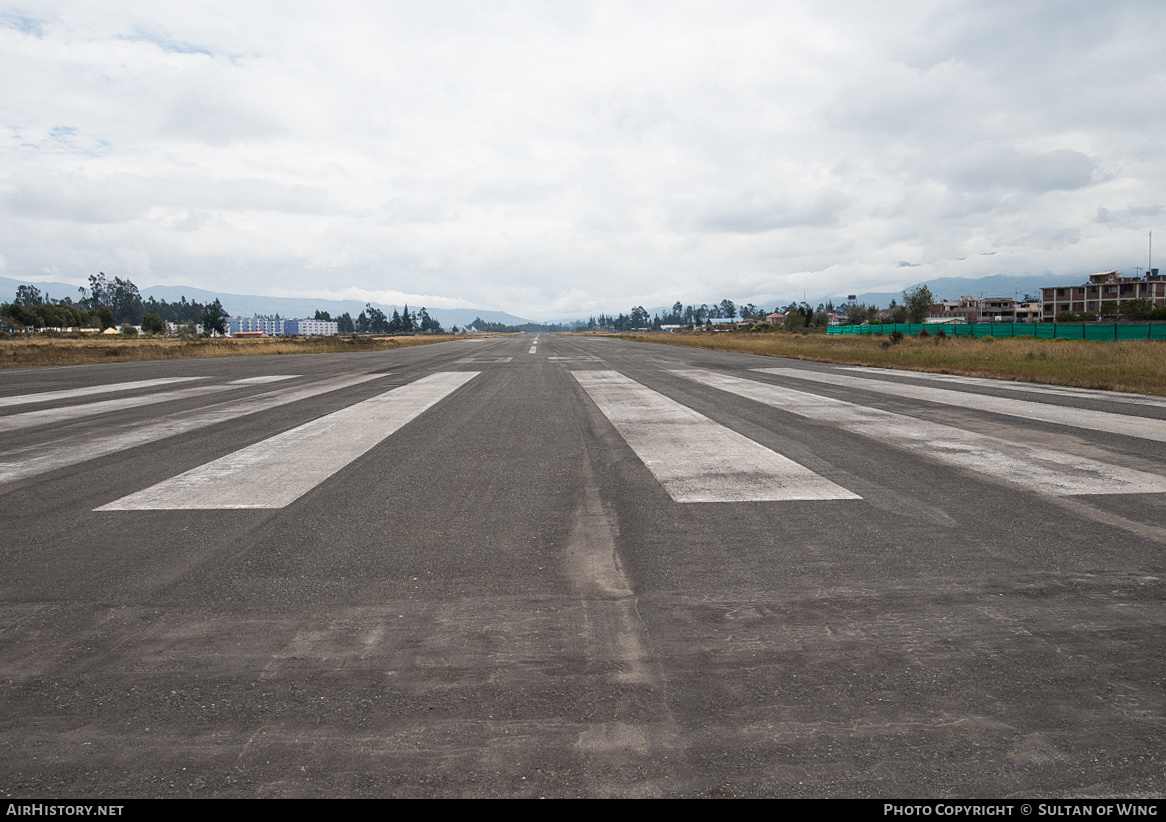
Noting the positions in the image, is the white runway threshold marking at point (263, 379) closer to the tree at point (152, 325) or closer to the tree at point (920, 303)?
the tree at point (920, 303)

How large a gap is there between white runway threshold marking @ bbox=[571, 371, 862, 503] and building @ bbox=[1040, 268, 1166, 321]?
122 meters

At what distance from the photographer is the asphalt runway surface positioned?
249 cm

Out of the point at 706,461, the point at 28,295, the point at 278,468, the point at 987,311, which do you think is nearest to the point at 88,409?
the point at 278,468

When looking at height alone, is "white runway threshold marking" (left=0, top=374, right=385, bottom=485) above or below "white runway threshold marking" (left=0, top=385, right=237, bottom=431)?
below

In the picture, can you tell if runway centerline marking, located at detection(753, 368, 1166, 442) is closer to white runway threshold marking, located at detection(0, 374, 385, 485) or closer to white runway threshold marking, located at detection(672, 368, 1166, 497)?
white runway threshold marking, located at detection(672, 368, 1166, 497)

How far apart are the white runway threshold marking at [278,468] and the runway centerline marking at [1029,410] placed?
34.0 feet

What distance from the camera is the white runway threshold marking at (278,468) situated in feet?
20.4

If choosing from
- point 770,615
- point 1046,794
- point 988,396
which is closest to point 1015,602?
point 770,615

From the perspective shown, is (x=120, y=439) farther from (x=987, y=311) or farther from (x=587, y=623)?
(x=987, y=311)

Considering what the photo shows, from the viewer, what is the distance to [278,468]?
7.58 m

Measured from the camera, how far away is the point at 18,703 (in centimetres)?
290

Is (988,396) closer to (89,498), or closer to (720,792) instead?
(720,792)

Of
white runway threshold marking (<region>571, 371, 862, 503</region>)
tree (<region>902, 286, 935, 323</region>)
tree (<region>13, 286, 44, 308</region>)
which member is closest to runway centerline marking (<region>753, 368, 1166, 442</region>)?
white runway threshold marking (<region>571, 371, 862, 503</region>)

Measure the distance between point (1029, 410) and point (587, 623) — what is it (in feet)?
38.0
